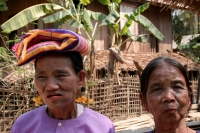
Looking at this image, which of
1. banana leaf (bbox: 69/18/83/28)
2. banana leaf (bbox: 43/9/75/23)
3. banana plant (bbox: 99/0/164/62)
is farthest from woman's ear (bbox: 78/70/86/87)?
banana leaf (bbox: 43/9/75/23)

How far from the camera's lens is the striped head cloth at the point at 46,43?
1706mm

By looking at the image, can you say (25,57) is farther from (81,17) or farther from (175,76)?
(81,17)

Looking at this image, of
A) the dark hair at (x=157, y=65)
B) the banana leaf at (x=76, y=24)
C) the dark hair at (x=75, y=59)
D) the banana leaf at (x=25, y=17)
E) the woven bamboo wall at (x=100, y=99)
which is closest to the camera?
the dark hair at (x=157, y=65)

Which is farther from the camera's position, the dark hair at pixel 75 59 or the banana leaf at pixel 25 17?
the banana leaf at pixel 25 17

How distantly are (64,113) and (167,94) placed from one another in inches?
27.3

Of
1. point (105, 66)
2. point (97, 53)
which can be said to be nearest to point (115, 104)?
point (105, 66)

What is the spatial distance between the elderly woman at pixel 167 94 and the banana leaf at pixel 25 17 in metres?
6.34

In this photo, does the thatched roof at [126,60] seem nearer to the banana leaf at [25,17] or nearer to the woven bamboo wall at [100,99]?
the woven bamboo wall at [100,99]

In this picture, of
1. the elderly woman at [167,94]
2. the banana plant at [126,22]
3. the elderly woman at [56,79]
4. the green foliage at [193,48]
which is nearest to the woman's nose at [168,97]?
the elderly woman at [167,94]

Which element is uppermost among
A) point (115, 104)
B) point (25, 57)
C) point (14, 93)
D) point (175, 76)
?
point (25, 57)

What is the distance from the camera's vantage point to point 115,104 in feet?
26.7

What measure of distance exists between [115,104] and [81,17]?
268 cm

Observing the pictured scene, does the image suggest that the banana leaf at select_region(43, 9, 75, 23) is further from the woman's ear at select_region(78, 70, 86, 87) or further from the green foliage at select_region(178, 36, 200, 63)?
the green foliage at select_region(178, 36, 200, 63)

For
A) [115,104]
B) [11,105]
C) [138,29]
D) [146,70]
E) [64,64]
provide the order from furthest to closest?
[138,29] → [115,104] → [11,105] → [64,64] → [146,70]
